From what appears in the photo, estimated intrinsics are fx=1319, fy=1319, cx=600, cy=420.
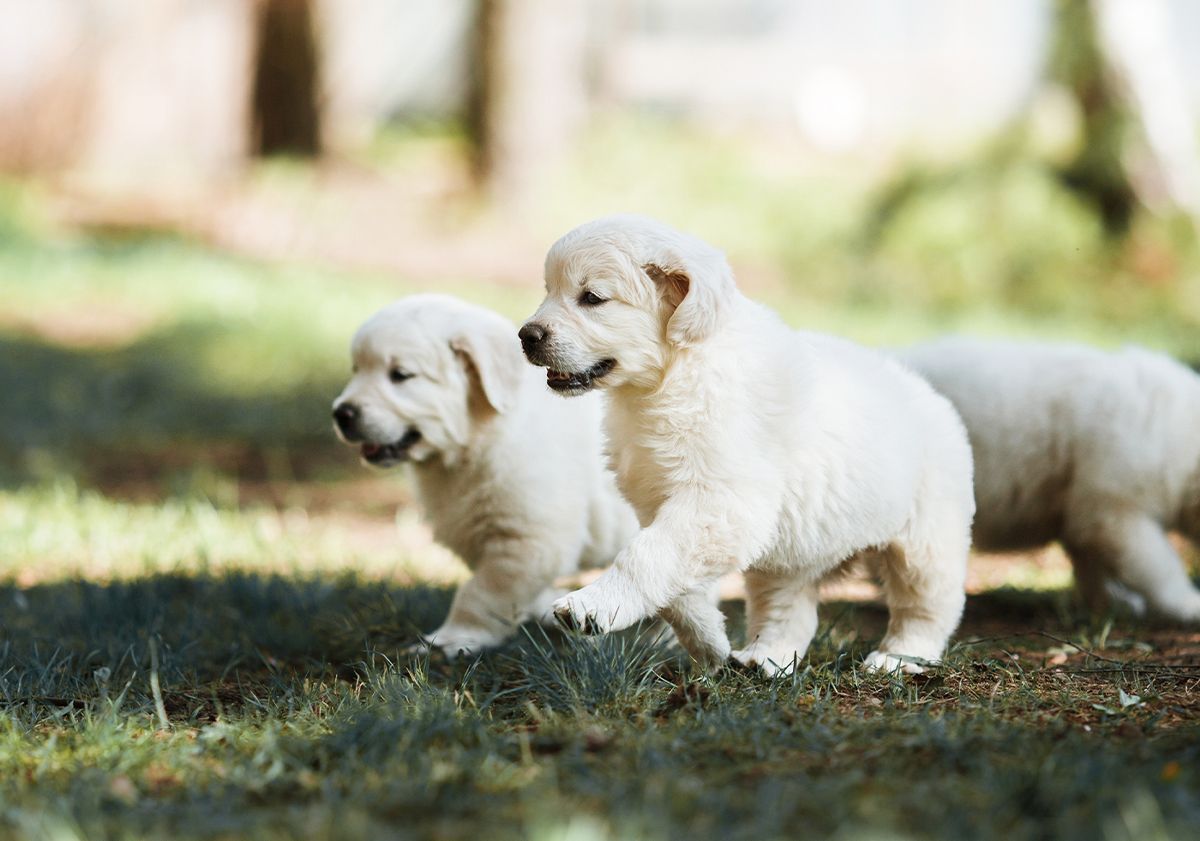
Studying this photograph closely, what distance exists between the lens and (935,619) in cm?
412

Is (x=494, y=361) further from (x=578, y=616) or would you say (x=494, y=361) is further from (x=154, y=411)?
(x=154, y=411)

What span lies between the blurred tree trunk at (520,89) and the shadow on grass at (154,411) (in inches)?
170

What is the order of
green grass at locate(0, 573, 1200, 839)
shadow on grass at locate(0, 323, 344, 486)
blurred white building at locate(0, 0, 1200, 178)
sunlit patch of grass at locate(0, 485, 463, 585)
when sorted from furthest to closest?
blurred white building at locate(0, 0, 1200, 178), shadow on grass at locate(0, 323, 344, 486), sunlit patch of grass at locate(0, 485, 463, 585), green grass at locate(0, 573, 1200, 839)

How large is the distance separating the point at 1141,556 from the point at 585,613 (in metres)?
2.80

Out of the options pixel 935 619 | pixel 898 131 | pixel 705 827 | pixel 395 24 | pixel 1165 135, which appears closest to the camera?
pixel 705 827

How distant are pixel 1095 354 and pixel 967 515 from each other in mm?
1787

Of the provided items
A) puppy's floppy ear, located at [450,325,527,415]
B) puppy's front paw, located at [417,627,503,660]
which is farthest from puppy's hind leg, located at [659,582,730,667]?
puppy's floppy ear, located at [450,325,527,415]

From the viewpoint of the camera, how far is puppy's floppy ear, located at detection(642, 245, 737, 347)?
3.60 metres

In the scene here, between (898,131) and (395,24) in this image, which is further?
(395,24)

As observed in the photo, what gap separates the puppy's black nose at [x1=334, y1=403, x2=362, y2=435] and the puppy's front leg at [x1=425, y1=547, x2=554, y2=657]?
68 centimetres

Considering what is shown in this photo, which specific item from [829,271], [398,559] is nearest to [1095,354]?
[398,559]

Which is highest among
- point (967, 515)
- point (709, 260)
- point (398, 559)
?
point (709, 260)

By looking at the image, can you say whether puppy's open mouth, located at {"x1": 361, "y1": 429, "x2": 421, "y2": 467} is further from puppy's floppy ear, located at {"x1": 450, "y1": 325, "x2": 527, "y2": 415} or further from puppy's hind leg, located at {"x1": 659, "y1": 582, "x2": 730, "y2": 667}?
puppy's hind leg, located at {"x1": 659, "y1": 582, "x2": 730, "y2": 667}

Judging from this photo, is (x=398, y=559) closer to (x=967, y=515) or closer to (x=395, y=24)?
(x=967, y=515)
